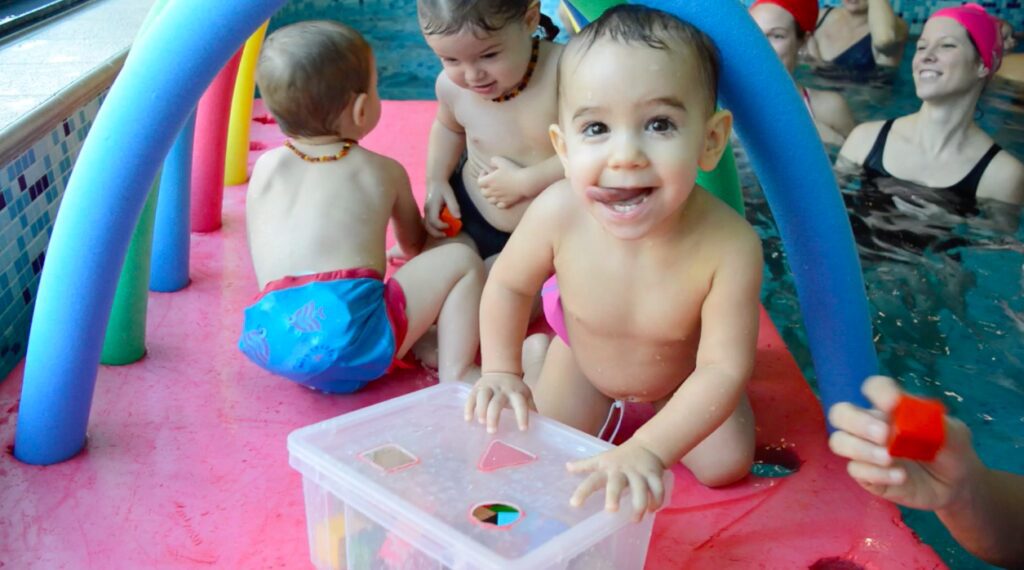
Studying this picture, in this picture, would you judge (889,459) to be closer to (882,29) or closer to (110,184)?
(110,184)

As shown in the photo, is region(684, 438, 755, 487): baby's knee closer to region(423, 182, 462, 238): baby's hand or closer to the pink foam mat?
the pink foam mat

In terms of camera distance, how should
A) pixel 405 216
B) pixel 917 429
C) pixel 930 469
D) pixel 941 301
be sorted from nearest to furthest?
pixel 917 429, pixel 930 469, pixel 405 216, pixel 941 301

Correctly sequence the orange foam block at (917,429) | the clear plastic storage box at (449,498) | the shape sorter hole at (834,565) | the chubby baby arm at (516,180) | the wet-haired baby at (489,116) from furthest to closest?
1. the chubby baby arm at (516,180)
2. the wet-haired baby at (489,116)
3. the shape sorter hole at (834,565)
4. the clear plastic storage box at (449,498)
5. the orange foam block at (917,429)

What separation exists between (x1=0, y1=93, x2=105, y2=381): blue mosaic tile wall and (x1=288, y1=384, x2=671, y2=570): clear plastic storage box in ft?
2.83

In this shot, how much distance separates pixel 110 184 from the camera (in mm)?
1369

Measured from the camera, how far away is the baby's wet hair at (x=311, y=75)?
1.72 meters

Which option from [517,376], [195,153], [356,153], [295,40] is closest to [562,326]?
[517,376]

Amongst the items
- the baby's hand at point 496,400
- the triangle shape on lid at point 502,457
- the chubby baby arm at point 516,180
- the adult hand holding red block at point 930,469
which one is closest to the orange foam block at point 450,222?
the chubby baby arm at point 516,180

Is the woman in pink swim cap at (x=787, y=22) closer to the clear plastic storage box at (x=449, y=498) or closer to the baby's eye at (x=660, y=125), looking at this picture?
the baby's eye at (x=660, y=125)

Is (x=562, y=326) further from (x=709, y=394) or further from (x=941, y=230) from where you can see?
(x=941, y=230)

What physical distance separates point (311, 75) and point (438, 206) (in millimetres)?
514

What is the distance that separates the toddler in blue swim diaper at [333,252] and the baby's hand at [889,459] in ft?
2.86

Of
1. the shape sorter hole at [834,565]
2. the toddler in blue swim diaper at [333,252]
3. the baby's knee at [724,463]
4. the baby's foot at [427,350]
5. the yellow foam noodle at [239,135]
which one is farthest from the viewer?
the yellow foam noodle at [239,135]

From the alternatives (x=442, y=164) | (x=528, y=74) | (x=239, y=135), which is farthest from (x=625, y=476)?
(x=239, y=135)
